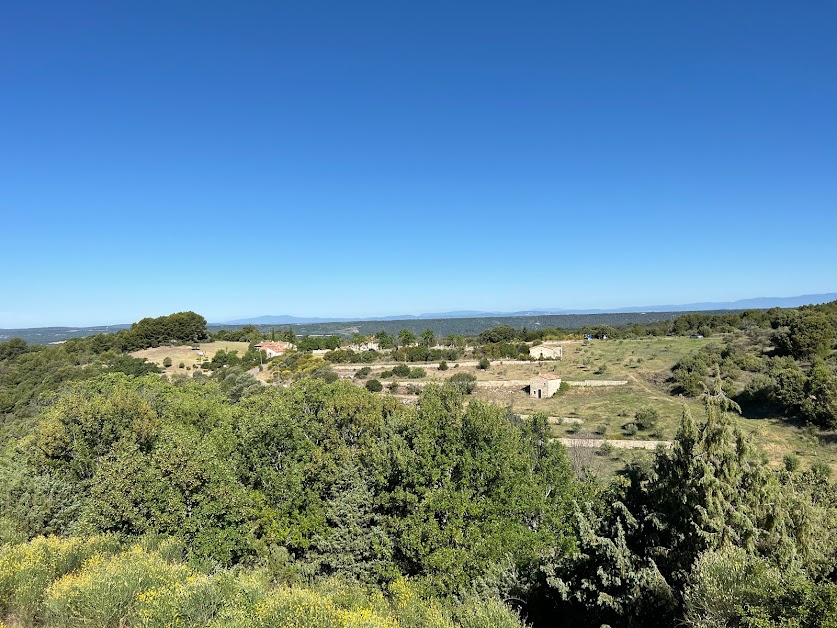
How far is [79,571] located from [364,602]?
7587 millimetres

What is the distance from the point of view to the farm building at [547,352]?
74.1m

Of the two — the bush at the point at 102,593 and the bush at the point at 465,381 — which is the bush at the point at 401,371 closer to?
the bush at the point at 465,381

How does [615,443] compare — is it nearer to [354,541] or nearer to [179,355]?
[354,541]

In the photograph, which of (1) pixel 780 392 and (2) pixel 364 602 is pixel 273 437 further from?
(1) pixel 780 392

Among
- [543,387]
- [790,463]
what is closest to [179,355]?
[543,387]

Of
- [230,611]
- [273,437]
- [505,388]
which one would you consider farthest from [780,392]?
[230,611]

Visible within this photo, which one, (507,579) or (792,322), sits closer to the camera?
(507,579)

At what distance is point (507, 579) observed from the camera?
1379 centimetres

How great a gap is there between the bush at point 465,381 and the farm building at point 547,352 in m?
18.8

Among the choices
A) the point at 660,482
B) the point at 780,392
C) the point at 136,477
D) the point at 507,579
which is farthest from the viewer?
the point at 780,392

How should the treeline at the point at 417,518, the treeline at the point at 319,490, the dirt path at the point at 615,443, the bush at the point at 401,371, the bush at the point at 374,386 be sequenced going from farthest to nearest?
1. the bush at the point at 401,371
2. the bush at the point at 374,386
3. the dirt path at the point at 615,443
4. the treeline at the point at 319,490
5. the treeline at the point at 417,518

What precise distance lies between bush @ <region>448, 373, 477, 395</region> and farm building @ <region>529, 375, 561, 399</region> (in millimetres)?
7150

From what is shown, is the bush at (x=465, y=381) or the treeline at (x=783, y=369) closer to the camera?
the treeline at (x=783, y=369)

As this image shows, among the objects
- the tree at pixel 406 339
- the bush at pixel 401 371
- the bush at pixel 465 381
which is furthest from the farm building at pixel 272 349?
the bush at pixel 465 381
